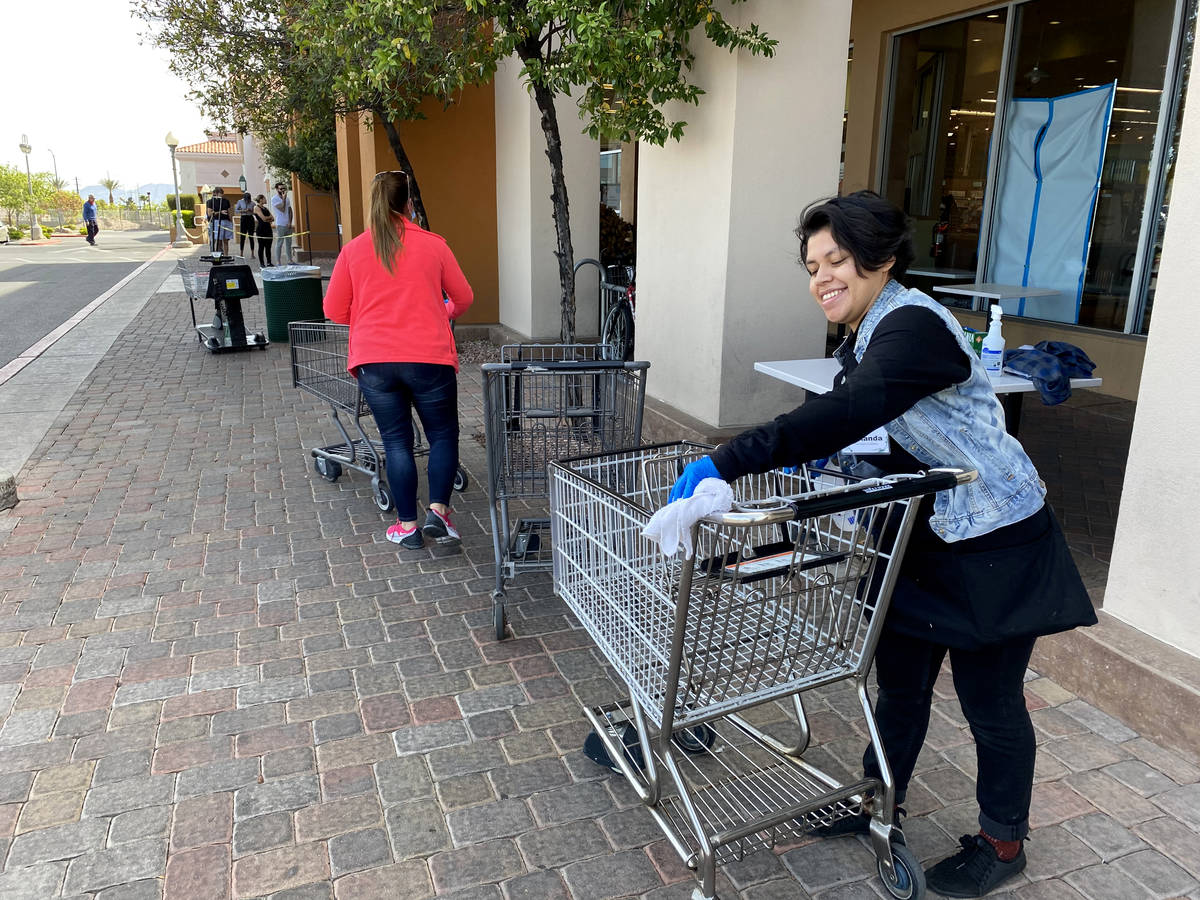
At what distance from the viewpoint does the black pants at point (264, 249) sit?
21.1 metres

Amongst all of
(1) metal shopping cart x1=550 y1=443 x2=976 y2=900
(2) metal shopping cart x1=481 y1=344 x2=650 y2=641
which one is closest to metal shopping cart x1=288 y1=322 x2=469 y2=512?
(2) metal shopping cart x1=481 y1=344 x2=650 y2=641

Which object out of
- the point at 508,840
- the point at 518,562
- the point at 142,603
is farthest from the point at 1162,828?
the point at 142,603

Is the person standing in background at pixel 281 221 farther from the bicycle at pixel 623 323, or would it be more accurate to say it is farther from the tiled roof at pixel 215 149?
the tiled roof at pixel 215 149

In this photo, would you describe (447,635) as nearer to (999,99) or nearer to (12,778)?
(12,778)

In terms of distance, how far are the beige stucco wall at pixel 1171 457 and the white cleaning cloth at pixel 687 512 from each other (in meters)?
2.12

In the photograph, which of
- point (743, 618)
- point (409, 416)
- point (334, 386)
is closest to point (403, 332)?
point (409, 416)

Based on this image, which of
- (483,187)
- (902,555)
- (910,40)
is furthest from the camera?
(483,187)

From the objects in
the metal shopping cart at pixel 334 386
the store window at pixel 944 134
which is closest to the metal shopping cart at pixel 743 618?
the metal shopping cart at pixel 334 386

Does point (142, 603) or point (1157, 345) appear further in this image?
point (142, 603)

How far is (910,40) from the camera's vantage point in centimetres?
1002

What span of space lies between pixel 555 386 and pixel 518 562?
906mm

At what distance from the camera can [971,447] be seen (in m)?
2.19

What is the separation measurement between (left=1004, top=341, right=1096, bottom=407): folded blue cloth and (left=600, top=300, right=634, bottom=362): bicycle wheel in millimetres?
4752

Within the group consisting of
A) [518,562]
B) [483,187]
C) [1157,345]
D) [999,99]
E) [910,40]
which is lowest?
[518,562]
